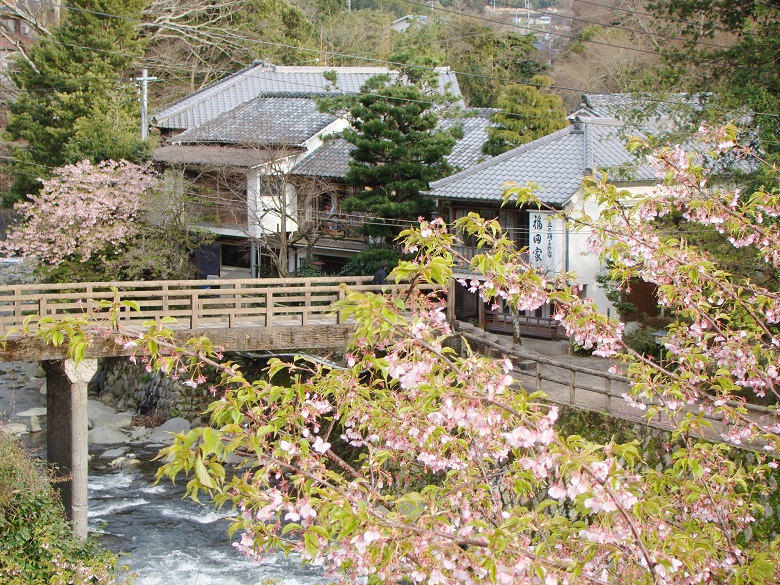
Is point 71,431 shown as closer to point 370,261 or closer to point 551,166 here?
point 370,261

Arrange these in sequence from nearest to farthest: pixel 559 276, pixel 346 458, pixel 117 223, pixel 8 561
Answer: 1. pixel 559 276
2. pixel 8 561
3. pixel 346 458
4. pixel 117 223

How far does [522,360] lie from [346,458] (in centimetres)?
423

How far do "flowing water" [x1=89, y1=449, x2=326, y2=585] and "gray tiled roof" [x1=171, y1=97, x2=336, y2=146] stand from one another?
35.1 ft

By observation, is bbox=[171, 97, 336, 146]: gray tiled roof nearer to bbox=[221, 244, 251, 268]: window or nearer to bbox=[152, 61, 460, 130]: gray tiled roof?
bbox=[152, 61, 460, 130]: gray tiled roof

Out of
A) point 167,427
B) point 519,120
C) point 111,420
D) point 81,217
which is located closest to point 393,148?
point 519,120

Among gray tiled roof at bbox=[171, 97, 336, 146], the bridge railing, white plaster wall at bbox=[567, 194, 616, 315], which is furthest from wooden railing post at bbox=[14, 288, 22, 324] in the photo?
white plaster wall at bbox=[567, 194, 616, 315]

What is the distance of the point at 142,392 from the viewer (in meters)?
21.8

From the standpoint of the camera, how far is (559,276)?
221 inches

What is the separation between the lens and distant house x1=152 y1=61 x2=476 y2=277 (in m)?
22.9

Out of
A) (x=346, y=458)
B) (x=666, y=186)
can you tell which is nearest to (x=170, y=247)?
(x=346, y=458)

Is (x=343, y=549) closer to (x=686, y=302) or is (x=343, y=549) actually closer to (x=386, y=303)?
(x=386, y=303)

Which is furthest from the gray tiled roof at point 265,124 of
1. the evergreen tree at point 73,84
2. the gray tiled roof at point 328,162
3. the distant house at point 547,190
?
the distant house at point 547,190

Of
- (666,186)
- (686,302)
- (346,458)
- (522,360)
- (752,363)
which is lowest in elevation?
(346,458)

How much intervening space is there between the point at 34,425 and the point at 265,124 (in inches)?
428
